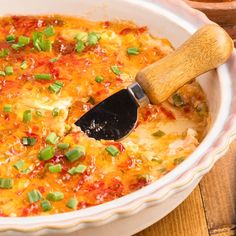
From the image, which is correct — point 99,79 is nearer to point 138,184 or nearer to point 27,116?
point 27,116

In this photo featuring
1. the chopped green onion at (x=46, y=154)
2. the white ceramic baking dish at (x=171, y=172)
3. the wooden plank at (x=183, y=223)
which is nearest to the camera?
the white ceramic baking dish at (x=171, y=172)

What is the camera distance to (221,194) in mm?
3230

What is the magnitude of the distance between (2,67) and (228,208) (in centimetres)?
→ 137

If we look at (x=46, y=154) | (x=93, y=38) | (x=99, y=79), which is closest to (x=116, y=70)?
(x=99, y=79)

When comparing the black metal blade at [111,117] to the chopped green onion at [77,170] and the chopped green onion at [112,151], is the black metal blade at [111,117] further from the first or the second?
the chopped green onion at [77,170]

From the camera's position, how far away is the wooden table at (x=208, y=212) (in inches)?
120

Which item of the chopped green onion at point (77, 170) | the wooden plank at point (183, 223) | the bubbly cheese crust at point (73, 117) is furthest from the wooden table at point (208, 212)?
the chopped green onion at point (77, 170)

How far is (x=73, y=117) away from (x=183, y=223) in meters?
0.73

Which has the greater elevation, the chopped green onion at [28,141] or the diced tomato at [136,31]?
the diced tomato at [136,31]

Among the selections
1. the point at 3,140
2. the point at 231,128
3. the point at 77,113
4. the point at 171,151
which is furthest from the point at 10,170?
the point at 231,128

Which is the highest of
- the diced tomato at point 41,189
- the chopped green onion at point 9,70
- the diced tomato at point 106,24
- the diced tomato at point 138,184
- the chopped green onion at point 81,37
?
the diced tomato at point 106,24

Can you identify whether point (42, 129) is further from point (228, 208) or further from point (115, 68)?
point (228, 208)

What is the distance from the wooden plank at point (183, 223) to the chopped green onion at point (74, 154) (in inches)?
19.0

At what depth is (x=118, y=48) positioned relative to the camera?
3537mm
